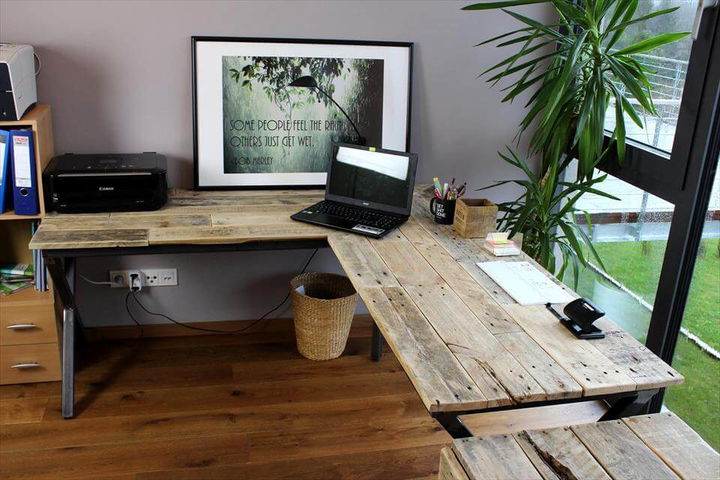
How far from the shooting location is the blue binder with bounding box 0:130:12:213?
2.70 meters

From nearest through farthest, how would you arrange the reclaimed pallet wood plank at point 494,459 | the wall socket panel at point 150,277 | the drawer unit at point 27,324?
the reclaimed pallet wood plank at point 494,459, the drawer unit at point 27,324, the wall socket panel at point 150,277

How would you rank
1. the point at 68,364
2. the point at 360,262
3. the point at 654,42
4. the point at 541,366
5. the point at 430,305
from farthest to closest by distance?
the point at 68,364 < the point at 654,42 < the point at 360,262 < the point at 430,305 < the point at 541,366

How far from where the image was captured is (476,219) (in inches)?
104

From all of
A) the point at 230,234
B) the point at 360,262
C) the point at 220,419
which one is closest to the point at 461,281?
the point at 360,262

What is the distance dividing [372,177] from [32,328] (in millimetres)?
1505

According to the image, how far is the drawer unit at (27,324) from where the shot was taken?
286 centimetres

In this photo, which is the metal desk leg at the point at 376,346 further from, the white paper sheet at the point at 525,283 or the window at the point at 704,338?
the window at the point at 704,338

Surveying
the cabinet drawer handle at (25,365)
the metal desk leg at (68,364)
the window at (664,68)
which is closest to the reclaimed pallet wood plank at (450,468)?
the window at (664,68)

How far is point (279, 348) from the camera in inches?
132

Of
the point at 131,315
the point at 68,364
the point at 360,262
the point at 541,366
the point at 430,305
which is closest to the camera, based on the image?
the point at 541,366

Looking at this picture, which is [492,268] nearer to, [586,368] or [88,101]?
[586,368]

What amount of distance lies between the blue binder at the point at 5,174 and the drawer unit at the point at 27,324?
40 cm

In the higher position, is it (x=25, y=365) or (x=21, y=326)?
(x=21, y=326)

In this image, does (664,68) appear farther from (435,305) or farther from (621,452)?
(621,452)
